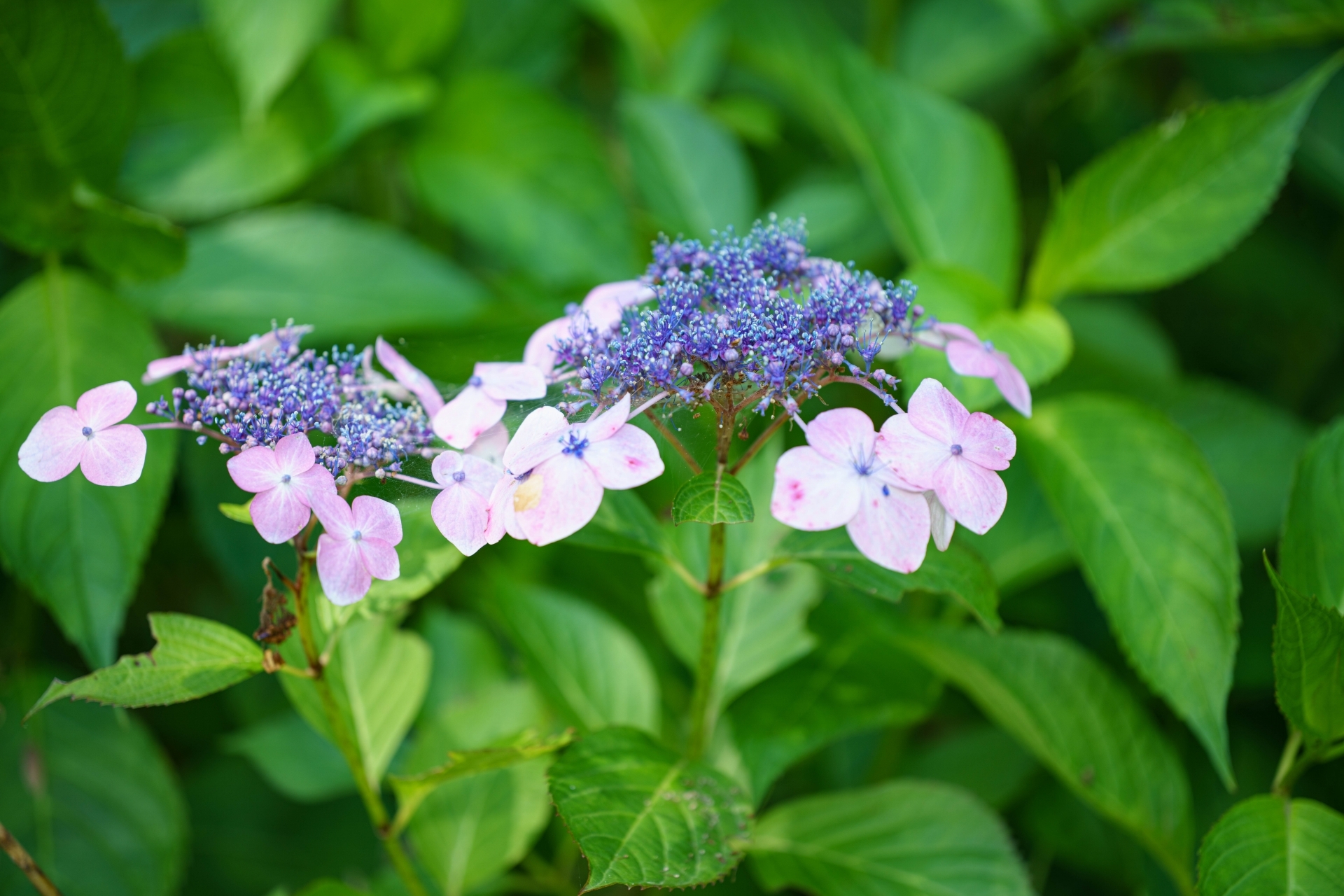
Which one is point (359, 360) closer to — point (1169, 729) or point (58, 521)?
point (58, 521)

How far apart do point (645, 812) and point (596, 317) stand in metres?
0.39

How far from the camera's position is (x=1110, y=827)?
1312 millimetres

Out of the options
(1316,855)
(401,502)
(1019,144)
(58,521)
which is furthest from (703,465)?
(1019,144)

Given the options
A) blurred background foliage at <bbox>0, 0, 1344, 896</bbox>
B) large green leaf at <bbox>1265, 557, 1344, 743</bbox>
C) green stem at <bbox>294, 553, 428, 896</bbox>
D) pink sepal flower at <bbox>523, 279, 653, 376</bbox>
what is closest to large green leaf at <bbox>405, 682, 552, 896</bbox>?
blurred background foliage at <bbox>0, 0, 1344, 896</bbox>

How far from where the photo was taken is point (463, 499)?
2.20ft

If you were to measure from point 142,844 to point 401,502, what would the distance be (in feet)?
2.57

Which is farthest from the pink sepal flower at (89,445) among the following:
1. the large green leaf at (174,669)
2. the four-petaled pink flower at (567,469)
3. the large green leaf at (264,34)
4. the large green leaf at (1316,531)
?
the large green leaf at (1316,531)

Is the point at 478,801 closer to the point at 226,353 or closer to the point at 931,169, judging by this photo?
the point at 226,353

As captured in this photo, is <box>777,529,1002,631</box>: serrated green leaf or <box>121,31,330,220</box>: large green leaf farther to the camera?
<box>121,31,330,220</box>: large green leaf

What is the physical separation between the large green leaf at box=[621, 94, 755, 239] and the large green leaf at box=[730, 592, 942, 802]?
26.3 inches

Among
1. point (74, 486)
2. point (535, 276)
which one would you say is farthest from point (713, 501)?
point (535, 276)

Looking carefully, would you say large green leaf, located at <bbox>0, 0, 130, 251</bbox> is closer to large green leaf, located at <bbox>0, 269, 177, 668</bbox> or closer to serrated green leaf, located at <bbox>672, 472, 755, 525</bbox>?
large green leaf, located at <bbox>0, 269, 177, 668</bbox>

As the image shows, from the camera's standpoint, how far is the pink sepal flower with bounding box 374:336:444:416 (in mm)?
774

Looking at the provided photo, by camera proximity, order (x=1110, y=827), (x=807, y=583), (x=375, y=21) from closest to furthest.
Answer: (x=807, y=583) < (x=1110, y=827) < (x=375, y=21)
